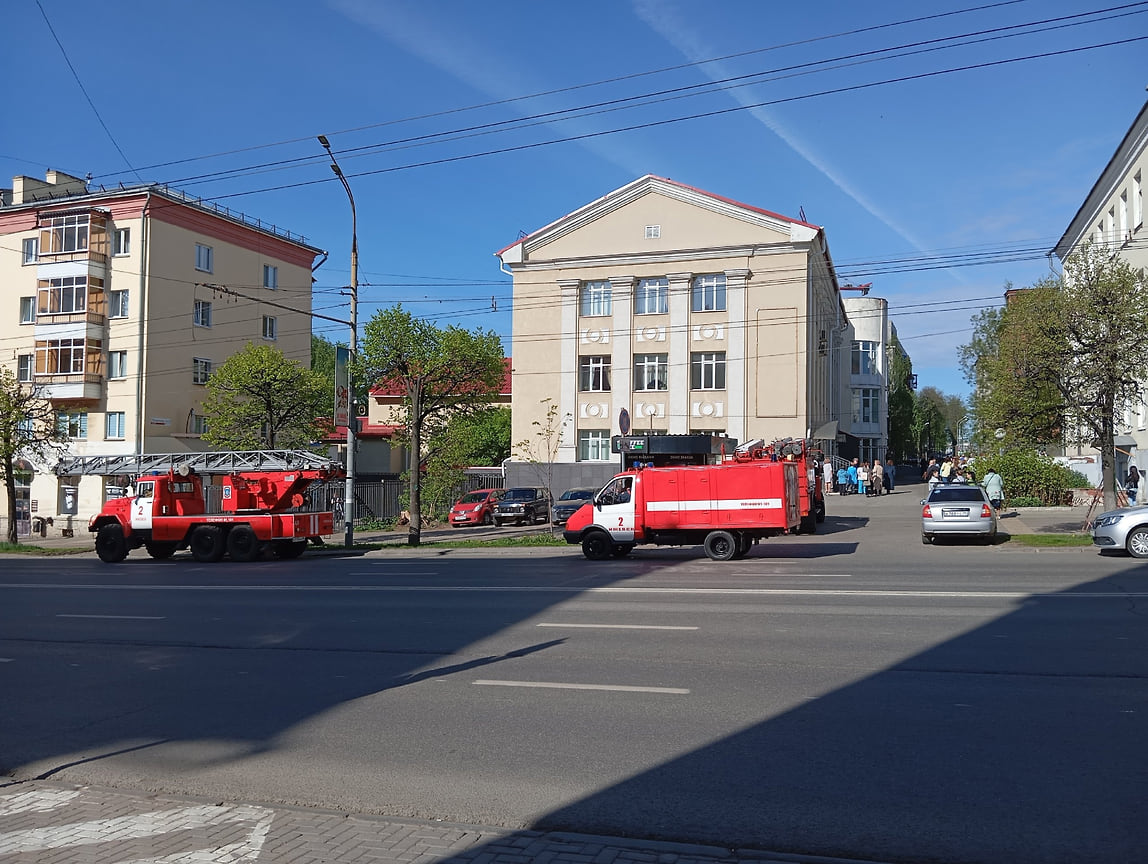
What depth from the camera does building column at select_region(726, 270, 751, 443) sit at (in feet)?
143

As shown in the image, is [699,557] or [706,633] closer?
[706,633]

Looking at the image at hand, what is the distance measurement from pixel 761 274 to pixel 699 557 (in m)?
23.5

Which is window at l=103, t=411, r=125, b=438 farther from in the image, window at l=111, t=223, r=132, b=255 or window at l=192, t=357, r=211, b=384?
window at l=111, t=223, r=132, b=255

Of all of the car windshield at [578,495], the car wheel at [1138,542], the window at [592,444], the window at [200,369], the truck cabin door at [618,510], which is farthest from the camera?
the window at [200,369]

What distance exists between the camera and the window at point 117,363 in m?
47.4

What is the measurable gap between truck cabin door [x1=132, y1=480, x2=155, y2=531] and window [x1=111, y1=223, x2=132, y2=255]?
23.6m

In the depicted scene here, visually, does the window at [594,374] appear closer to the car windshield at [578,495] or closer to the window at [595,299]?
the window at [595,299]

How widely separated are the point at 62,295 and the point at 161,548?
84.4ft

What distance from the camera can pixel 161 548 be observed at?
2795 centimetres

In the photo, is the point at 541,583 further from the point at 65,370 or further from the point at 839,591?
the point at 65,370

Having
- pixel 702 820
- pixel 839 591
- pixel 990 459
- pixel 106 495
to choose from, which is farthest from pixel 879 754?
pixel 106 495

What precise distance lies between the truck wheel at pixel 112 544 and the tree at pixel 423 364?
8.13 metres

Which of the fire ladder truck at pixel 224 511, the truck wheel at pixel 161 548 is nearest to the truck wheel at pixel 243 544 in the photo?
the fire ladder truck at pixel 224 511

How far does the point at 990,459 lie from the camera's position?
123 feet
